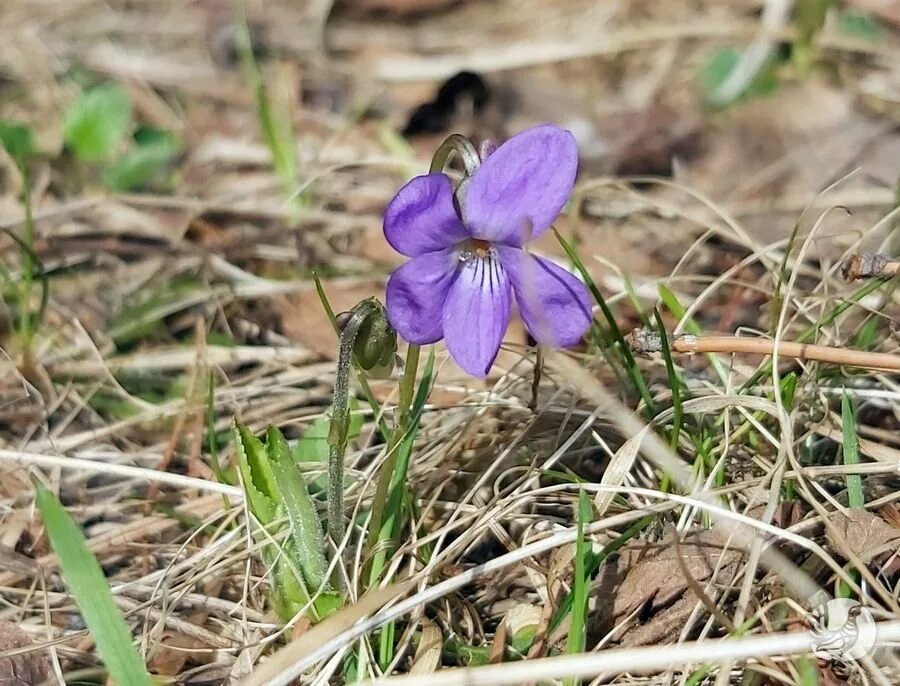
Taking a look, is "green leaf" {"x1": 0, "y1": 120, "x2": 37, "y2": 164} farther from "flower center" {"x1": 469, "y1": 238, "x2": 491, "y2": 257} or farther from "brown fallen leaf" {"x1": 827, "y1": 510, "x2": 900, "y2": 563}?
"brown fallen leaf" {"x1": 827, "y1": 510, "x2": 900, "y2": 563}

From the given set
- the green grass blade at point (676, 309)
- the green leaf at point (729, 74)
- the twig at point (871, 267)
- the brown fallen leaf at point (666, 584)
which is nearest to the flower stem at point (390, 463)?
the brown fallen leaf at point (666, 584)

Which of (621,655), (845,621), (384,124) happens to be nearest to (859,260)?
(845,621)

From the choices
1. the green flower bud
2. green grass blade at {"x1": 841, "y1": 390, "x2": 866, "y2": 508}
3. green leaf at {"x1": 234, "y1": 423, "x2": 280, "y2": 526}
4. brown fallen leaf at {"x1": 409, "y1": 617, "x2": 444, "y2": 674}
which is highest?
the green flower bud

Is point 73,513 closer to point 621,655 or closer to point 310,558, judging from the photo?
point 310,558

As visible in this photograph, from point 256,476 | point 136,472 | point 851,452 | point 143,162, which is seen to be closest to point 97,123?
point 143,162

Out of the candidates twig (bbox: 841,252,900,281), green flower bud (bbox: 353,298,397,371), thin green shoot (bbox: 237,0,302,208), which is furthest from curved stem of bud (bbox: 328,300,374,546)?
thin green shoot (bbox: 237,0,302,208)

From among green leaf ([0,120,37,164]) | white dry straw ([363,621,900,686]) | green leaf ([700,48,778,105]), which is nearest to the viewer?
white dry straw ([363,621,900,686])

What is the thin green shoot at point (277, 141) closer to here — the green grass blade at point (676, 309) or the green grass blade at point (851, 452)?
the green grass blade at point (676, 309)

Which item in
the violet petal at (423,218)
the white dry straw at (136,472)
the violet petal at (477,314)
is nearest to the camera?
the violet petal at (423,218)
